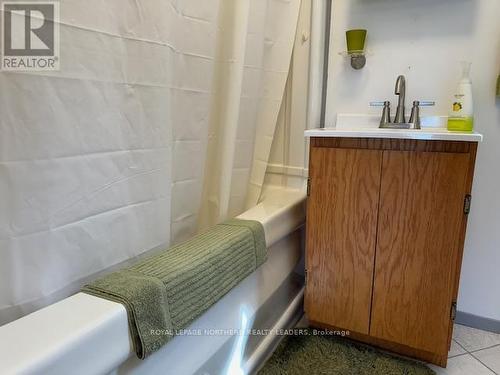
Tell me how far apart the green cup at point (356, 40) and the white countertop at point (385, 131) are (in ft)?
0.94

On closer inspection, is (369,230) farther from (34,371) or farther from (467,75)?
(34,371)

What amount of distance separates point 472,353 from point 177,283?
1319 mm

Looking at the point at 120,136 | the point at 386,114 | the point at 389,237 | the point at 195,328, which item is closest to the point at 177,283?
the point at 195,328

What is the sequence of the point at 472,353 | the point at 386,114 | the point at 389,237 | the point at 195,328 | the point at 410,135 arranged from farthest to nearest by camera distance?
the point at 386,114 → the point at 472,353 → the point at 389,237 → the point at 410,135 → the point at 195,328

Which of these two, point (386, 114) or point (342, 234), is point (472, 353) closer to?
point (342, 234)

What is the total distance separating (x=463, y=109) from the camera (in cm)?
135

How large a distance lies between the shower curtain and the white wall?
1.81 feet

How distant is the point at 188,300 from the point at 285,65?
116cm

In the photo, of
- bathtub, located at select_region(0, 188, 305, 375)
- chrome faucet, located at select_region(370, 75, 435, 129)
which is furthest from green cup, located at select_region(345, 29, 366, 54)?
bathtub, located at select_region(0, 188, 305, 375)

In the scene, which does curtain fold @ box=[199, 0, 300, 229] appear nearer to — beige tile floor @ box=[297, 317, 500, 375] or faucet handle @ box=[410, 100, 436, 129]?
faucet handle @ box=[410, 100, 436, 129]

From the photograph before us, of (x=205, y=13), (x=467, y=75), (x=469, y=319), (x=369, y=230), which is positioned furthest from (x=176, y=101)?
(x=469, y=319)

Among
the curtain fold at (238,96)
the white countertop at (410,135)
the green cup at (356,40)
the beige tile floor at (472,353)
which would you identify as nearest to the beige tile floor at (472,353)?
the beige tile floor at (472,353)

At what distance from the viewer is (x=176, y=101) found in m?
1.02

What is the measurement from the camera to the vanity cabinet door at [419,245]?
3.82 ft
